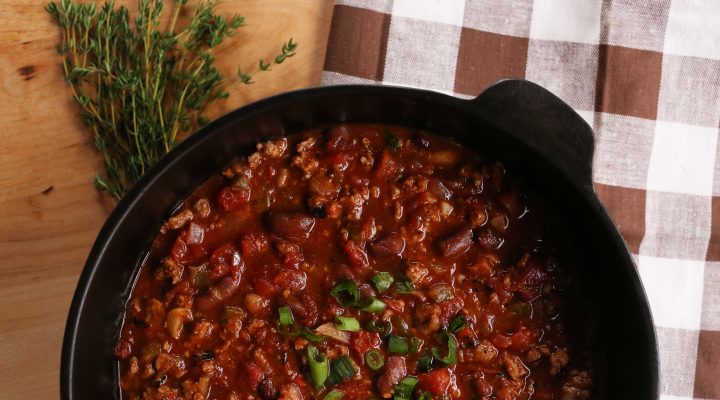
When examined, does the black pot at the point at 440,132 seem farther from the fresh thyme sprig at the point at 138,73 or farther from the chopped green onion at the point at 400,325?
the chopped green onion at the point at 400,325

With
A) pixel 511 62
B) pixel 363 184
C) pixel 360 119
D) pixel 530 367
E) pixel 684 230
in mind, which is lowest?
pixel 530 367

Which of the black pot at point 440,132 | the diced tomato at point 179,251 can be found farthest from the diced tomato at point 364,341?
the black pot at point 440,132

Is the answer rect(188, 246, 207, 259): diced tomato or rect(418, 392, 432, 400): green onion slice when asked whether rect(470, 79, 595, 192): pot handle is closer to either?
rect(418, 392, 432, 400): green onion slice

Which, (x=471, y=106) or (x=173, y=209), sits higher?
(x=471, y=106)

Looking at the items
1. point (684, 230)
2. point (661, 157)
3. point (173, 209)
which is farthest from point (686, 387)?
point (173, 209)

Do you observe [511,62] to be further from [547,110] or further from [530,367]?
[530,367]

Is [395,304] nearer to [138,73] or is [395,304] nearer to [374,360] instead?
[374,360]
